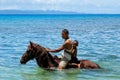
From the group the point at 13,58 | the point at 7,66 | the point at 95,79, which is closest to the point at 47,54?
the point at 95,79

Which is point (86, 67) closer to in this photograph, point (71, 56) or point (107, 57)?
point (71, 56)

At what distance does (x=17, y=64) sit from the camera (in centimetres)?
1819

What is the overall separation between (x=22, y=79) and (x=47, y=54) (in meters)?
1.42

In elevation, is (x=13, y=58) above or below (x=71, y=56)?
below

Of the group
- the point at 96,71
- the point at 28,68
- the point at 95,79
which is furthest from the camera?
the point at 28,68

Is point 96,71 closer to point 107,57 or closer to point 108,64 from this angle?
point 108,64

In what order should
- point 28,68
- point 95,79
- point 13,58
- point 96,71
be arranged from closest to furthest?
point 95,79, point 96,71, point 28,68, point 13,58

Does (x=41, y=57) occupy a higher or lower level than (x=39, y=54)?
lower

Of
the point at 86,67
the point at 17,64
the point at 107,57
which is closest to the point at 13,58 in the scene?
the point at 17,64

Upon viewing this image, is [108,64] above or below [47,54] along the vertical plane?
below

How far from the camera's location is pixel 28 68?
16875mm

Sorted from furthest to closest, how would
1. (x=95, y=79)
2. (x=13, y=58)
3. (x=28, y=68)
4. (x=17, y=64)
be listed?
(x=13, y=58) → (x=17, y=64) → (x=28, y=68) → (x=95, y=79)

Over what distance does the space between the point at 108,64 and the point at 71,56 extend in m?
3.70

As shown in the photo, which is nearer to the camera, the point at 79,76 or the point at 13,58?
the point at 79,76
